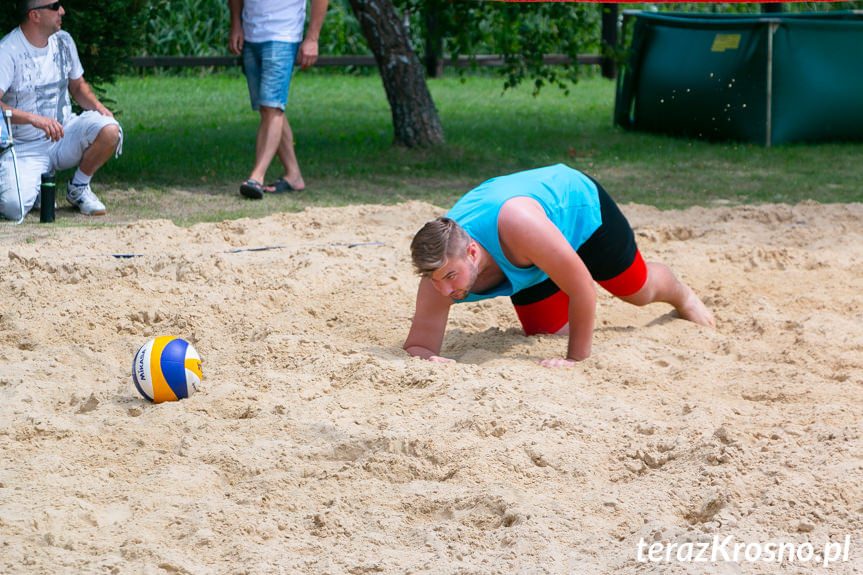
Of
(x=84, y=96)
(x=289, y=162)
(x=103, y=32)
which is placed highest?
(x=103, y=32)

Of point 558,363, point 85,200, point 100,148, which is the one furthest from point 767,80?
point 558,363

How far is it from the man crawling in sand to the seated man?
334 centimetres

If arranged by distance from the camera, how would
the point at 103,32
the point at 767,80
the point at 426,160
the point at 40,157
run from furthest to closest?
the point at 767,80, the point at 426,160, the point at 103,32, the point at 40,157

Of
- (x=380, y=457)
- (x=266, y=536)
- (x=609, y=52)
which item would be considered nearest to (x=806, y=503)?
(x=380, y=457)

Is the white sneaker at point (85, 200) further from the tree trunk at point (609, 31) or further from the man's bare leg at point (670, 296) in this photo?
the tree trunk at point (609, 31)

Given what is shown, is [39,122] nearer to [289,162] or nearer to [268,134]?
[268,134]

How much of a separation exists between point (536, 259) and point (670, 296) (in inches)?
43.2

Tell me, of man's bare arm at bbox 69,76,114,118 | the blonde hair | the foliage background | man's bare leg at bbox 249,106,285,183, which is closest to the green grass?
man's bare leg at bbox 249,106,285,183

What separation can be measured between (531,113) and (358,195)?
6.07 m

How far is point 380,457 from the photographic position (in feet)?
9.91

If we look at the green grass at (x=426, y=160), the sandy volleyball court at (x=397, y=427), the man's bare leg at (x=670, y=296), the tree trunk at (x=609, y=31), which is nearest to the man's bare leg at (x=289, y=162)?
the green grass at (x=426, y=160)

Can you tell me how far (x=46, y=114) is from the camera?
20.9ft

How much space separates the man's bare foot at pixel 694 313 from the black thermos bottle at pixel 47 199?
3917mm

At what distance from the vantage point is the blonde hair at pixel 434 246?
3416 mm
